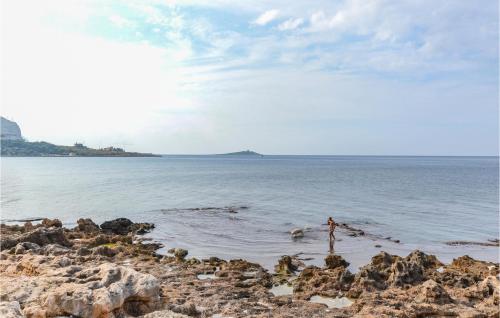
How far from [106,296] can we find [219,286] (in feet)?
30.4

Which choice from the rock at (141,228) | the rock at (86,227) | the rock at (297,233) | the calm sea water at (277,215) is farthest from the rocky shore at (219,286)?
the rock at (141,228)

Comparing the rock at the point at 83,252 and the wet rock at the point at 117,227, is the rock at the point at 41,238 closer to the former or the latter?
the rock at the point at 83,252

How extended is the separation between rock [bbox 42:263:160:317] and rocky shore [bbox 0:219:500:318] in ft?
0.08

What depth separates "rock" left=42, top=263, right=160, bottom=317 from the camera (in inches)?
397

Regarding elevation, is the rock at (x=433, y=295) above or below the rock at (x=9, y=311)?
below

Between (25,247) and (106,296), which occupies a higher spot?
(106,296)

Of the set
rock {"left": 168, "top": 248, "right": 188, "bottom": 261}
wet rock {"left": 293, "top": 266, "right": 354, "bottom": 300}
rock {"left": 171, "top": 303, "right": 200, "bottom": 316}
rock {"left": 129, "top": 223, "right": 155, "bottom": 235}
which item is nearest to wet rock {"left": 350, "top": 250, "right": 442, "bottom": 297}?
wet rock {"left": 293, "top": 266, "right": 354, "bottom": 300}

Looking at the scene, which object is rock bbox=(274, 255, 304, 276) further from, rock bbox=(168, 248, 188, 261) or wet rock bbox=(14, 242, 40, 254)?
wet rock bbox=(14, 242, 40, 254)

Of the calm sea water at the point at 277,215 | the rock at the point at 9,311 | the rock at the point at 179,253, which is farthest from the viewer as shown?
the calm sea water at the point at 277,215

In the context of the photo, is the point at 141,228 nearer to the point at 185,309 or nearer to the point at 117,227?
the point at 117,227

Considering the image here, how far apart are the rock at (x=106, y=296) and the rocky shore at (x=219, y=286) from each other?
24mm

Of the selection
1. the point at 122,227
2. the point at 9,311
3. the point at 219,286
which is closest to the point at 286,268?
the point at 219,286

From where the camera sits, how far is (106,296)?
10477 millimetres

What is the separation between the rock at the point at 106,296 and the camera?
397 inches
